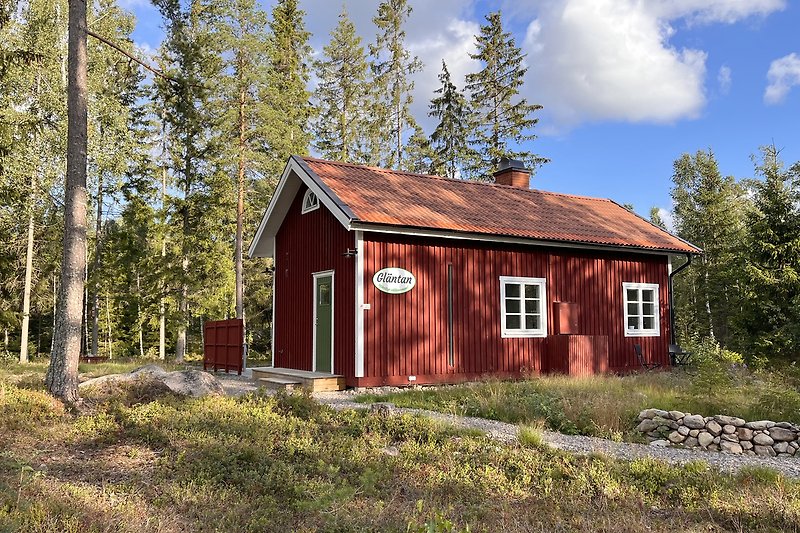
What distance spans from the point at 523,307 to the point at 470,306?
5.07ft

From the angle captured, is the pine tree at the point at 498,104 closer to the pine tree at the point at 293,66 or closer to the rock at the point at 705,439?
the pine tree at the point at 293,66

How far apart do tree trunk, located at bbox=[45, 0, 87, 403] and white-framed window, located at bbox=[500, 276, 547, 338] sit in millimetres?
8323

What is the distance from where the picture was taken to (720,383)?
8836 mm

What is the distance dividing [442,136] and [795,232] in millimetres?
16917

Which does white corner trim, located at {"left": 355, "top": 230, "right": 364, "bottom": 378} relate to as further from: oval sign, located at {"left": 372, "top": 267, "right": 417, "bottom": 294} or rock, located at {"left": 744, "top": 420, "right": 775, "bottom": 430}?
rock, located at {"left": 744, "top": 420, "right": 775, "bottom": 430}

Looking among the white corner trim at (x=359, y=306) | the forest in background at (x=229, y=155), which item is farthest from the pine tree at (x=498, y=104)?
the white corner trim at (x=359, y=306)

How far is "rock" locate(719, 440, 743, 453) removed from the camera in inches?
281

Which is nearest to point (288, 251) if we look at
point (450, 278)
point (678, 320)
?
point (450, 278)

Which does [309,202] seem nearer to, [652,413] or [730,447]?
[652,413]

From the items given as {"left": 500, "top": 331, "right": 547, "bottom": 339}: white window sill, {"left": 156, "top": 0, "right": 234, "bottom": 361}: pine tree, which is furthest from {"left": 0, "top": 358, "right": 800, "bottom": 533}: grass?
{"left": 156, "top": 0, "right": 234, "bottom": 361}: pine tree

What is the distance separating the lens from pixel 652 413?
7.77m

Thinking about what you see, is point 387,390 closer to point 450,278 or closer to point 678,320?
point 450,278

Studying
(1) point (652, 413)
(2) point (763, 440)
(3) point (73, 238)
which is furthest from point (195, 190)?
(2) point (763, 440)

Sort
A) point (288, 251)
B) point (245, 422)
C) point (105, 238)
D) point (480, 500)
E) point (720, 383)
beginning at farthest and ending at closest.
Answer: point (105, 238), point (288, 251), point (720, 383), point (245, 422), point (480, 500)
